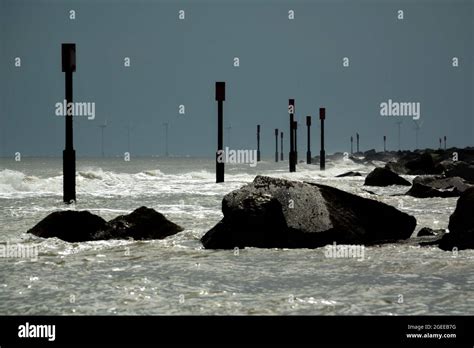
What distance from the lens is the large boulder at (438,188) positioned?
1658cm

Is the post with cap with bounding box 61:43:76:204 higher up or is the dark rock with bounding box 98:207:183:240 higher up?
the post with cap with bounding box 61:43:76:204

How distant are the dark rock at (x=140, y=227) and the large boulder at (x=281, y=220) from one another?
0.91m

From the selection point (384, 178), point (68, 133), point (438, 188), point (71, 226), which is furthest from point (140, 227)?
point (384, 178)

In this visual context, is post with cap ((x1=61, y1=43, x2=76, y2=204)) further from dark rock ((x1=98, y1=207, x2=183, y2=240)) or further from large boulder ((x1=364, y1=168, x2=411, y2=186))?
large boulder ((x1=364, y1=168, x2=411, y2=186))

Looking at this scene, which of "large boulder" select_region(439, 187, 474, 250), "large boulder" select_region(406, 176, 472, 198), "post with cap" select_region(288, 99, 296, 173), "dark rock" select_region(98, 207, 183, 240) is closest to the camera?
"large boulder" select_region(439, 187, 474, 250)

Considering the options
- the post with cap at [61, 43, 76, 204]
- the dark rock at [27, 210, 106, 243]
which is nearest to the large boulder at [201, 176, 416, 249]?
the dark rock at [27, 210, 106, 243]

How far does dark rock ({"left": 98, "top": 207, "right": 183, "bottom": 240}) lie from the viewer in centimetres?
962

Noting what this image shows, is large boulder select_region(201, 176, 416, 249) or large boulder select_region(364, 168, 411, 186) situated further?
large boulder select_region(364, 168, 411, 186)

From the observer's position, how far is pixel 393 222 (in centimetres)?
954

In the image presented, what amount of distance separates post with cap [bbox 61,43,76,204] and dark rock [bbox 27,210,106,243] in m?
7.34

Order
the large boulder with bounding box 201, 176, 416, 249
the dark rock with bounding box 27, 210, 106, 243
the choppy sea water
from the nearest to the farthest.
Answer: the choppy sea water, the large boulder with bounding box 201, 176, 416, 249, the dark rock with bounding box 27, 210, 106, 243
